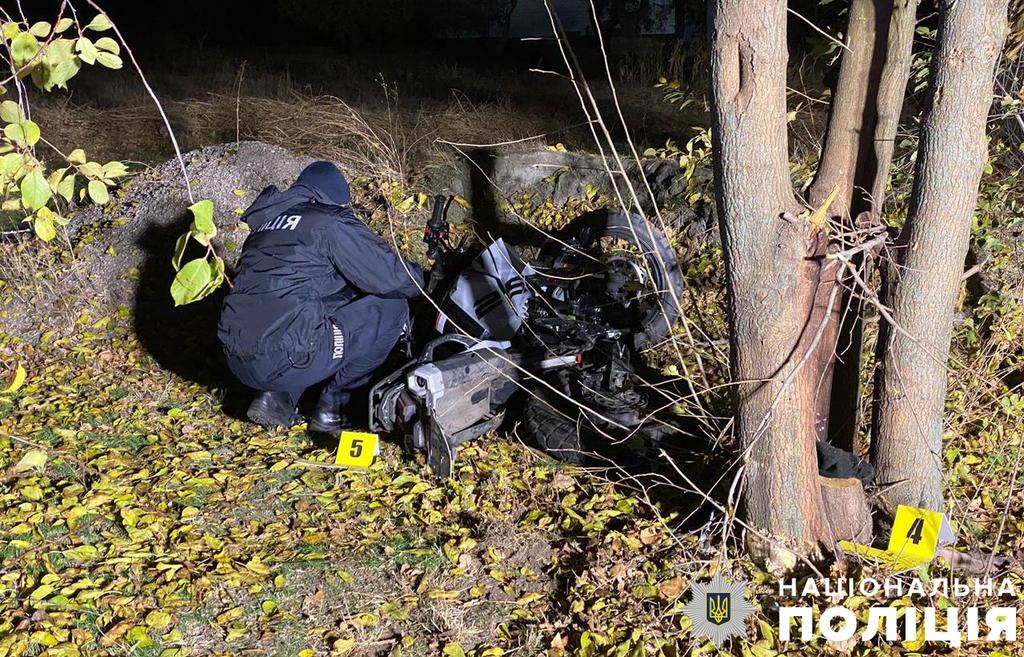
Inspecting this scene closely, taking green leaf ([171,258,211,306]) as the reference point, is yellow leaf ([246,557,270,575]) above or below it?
below

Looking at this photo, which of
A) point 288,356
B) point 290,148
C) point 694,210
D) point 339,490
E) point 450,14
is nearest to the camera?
point 339,490

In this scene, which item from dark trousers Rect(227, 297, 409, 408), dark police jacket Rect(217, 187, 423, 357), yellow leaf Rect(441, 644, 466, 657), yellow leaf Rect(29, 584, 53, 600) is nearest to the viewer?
yellow leaf Rect(441, 644, 466, 657)

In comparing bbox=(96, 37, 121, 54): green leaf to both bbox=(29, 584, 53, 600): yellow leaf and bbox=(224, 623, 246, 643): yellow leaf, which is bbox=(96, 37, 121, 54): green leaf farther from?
bbox=(29, 584, 53, 600): yellow leaf

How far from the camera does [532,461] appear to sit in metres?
4.90

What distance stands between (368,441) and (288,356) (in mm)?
696

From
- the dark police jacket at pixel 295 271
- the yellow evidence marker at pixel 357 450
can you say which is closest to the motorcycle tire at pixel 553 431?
the yellow evidence marker at pixel 357 450

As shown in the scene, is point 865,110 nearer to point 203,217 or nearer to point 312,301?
point 312,301

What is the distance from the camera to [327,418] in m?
5.23

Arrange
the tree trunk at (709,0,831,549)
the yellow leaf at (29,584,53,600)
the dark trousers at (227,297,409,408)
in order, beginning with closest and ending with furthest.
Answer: the tree trunk at (709,0,831,549) < the yellow leaf at (29,584,53,600) < the dark trousers at (227,297,409,408)

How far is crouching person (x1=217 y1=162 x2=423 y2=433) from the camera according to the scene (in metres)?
4.97

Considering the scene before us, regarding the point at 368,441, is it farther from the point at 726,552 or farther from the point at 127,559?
the point at 726,552

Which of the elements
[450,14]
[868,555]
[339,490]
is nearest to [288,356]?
[339,490]

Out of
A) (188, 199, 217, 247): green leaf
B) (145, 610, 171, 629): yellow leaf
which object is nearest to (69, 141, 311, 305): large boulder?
(145, 610, 171, 629): yellow leaf

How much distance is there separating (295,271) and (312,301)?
20 cm
